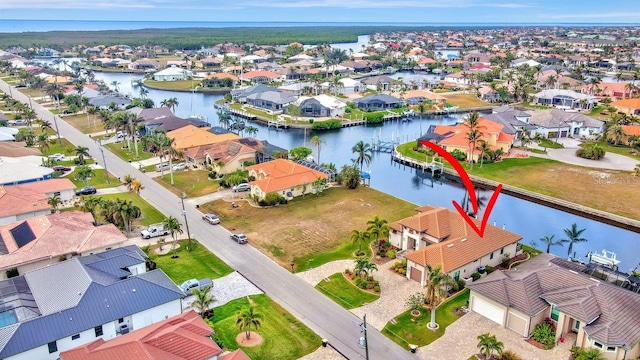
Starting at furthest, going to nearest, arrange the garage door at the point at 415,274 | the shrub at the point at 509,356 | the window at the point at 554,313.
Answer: the garage door at the point at 415,274 → the window at the point at 554,313 → the shrub at the point at 509,356

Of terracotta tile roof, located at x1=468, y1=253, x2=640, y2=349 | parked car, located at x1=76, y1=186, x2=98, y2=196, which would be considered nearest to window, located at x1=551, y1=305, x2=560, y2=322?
terracotta tile roof, located at x1=468, y1=253, x2=640, y2=349

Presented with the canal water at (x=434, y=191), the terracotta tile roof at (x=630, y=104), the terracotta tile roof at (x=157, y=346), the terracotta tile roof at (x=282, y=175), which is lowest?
the canal water at (x=434, y=191)

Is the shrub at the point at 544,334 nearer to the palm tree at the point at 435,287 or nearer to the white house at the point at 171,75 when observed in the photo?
the palm tree at the point at 435,287

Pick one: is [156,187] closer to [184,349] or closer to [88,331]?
[88,331]

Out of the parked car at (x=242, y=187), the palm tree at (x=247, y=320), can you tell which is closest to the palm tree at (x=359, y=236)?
the palm tree at (x=247, y=320)

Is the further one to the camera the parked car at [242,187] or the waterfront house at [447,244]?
the parked car at [242,187]

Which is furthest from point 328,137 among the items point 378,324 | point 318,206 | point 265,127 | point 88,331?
point 88,331

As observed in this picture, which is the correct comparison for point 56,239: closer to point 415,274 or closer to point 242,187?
point 242,187
